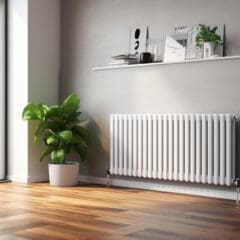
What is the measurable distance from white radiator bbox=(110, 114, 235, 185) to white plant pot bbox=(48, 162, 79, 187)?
407 millimetres

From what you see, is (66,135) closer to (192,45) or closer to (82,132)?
(82,132)

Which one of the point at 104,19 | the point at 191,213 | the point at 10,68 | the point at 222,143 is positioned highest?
the point at 104,19

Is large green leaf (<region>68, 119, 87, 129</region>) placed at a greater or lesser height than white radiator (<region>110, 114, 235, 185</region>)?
greater

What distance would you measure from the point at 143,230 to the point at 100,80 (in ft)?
7.98

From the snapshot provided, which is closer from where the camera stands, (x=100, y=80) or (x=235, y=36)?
(x=235, y=36)

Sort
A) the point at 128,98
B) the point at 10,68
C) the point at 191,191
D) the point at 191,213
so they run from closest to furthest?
1. the point at 191,213
2. the point at 191,191
3. the point at 128,98
4. the point at 10,68

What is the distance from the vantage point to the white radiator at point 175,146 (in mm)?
3996

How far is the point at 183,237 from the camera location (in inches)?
106

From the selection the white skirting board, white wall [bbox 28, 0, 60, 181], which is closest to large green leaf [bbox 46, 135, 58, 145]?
white wall [bbox 28, 0, 60, 181]

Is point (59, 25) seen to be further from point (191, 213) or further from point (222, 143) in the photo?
point (191, 213)

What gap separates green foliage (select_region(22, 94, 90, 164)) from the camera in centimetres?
481

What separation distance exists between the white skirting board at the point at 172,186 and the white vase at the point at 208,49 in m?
1.15

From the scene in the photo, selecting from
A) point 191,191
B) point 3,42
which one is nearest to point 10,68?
point 3,42

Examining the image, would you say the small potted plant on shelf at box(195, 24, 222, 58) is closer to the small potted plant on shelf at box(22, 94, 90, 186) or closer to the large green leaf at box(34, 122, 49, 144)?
the small potted plant on shelf at box(22, 94, 90, 186)
